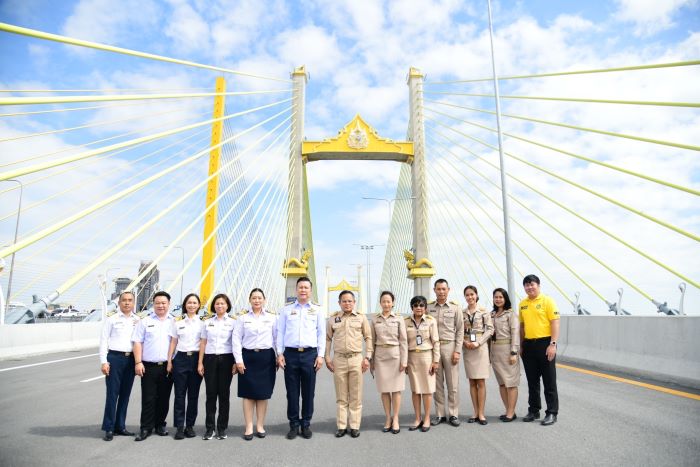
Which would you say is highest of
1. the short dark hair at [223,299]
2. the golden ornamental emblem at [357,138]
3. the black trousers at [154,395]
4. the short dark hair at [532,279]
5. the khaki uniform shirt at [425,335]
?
the golden ornamental emblem at [357,138]

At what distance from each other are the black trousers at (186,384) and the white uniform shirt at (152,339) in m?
0.16

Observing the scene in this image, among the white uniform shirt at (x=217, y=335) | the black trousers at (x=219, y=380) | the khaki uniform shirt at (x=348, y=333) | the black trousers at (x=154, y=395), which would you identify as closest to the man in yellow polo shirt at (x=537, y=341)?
the khaki uniform shirt at (x=348, y=333)

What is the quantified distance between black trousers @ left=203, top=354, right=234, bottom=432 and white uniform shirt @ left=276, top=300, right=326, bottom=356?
52 centimetres

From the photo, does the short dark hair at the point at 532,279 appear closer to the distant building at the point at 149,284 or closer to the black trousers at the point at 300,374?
the black trousers at the point at 300,374

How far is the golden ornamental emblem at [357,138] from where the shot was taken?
64.3 ft

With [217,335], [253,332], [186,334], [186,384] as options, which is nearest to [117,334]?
[186,334]

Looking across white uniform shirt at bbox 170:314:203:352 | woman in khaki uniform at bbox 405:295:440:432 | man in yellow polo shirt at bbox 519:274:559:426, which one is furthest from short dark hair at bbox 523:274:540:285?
white uniform shirt at bbox 170:314:203:352

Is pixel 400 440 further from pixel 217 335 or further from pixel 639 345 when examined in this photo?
pixel 639 345

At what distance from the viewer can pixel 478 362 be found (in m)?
5.31

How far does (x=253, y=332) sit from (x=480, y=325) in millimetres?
2384

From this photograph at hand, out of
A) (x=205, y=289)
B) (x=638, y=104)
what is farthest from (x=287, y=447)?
(x=205, y=289)

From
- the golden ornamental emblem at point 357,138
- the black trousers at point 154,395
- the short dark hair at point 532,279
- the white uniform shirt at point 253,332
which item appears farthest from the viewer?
the golden ornamental emblem at point 357,138

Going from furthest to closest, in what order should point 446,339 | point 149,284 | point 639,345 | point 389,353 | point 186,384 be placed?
point 149,284 → point 639,345 → point 446,339 → point 389,353 → point 186,384

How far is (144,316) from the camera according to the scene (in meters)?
5.17
